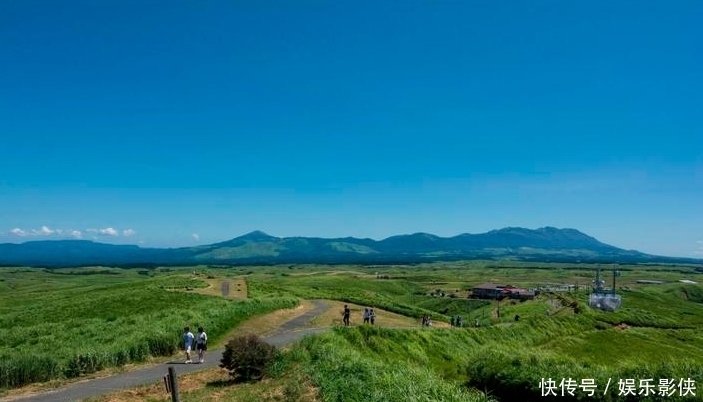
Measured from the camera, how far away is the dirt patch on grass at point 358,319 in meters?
43.1

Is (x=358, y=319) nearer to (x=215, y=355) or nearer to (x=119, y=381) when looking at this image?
(x=215, y=355)

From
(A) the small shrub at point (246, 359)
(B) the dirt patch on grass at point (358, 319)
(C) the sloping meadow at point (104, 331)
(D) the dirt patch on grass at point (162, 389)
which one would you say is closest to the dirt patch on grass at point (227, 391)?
(D) the dirt patch on grass at point (162, 389)

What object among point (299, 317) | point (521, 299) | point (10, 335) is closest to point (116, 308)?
point (10, 335)

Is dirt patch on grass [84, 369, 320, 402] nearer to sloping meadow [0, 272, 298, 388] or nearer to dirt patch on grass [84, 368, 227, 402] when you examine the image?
dirt patch on grass [84, 368, 227, 402]

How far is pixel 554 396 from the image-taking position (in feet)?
72.7

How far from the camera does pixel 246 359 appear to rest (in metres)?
23.1

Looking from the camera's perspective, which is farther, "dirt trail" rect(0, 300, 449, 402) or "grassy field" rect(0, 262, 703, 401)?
"dirt trail" rect(0, 300, 449, 402)

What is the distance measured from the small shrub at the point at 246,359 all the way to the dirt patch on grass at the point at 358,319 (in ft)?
53.1

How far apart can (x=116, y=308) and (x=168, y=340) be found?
2428cm

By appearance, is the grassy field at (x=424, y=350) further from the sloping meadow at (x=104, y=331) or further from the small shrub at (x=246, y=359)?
the small shrub at (x=246, y=359)

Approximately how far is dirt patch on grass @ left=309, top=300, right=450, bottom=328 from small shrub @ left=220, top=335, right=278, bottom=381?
53.1ft

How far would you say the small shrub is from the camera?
75.6ft

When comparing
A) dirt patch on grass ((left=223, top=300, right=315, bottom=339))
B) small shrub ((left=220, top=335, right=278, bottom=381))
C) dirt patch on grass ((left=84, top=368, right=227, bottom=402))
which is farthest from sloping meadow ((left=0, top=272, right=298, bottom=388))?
small shrub ((left=220, top=335, right=278, bottom=381))

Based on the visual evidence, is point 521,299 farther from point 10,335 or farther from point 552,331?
point 10,335
